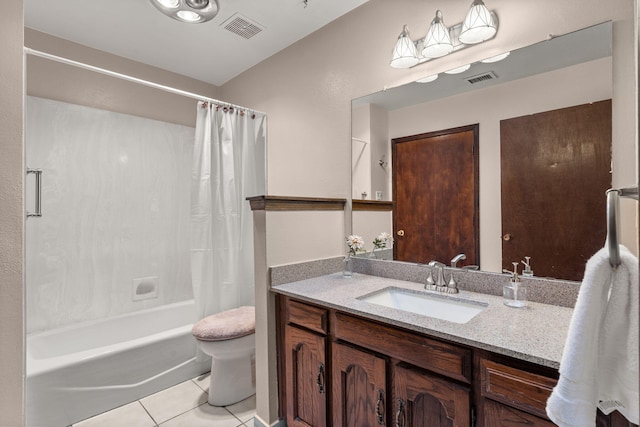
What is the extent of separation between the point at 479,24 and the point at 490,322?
131cm

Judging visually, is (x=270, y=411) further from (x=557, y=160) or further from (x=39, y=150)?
(x=39, y=150)

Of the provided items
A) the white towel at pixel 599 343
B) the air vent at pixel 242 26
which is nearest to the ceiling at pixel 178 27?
the air vent at pixel 242 26

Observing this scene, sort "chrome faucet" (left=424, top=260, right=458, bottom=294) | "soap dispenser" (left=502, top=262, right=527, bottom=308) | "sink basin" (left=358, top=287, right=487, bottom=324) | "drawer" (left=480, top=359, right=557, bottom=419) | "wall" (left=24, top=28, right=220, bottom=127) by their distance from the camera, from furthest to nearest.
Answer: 1. "wall" (left=24, top=28, right=220, bottom=127)
2. "chrome faucet" (left=424, top=260, right=458, bottom=294)
3. "sink basin" (left=358, top=287, right=487, bottom=324)
4. "soap dispenser" (left=502, top=262, right=527, bottom=308)
5. "drawer" (left=480, top=359, right=557, bottom=419)

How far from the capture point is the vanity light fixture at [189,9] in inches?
72.1

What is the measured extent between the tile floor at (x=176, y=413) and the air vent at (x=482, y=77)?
2.24m

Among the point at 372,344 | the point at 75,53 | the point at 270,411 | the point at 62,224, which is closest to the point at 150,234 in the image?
the point at 62,224

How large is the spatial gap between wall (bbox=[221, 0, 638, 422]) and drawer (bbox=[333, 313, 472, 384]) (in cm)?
56

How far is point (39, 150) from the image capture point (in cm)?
221

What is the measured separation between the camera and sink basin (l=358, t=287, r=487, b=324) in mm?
1380

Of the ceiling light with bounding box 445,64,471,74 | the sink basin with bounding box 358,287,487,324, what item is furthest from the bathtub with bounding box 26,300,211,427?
the ceiling light with bounding box 445,64,471,74

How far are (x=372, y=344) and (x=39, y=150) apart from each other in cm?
260

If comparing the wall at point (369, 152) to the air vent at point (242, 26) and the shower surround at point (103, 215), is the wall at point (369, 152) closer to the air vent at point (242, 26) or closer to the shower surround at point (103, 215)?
the air vent at point (242, 26)

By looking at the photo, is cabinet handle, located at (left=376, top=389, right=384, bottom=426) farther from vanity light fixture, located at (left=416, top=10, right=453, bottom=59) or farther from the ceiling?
the ceiling

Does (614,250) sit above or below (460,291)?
above
